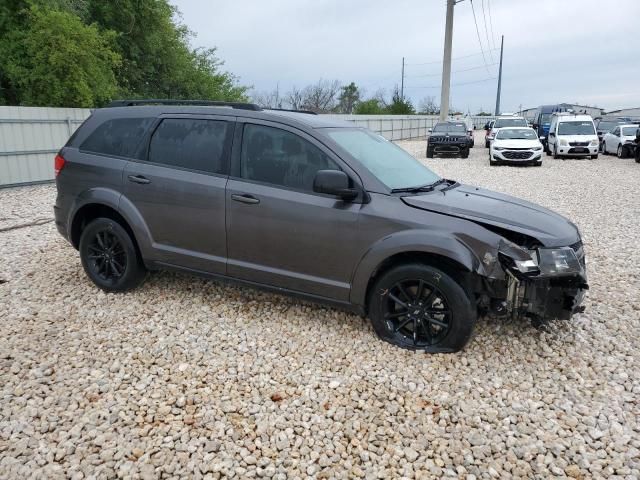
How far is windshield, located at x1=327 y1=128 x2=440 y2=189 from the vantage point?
374 cm

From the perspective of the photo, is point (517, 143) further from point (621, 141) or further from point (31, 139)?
point (31, 139)

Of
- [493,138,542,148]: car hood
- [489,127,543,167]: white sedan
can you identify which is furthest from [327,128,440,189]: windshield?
[493,138,542,148]: car hood

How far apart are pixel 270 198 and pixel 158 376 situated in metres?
1.52

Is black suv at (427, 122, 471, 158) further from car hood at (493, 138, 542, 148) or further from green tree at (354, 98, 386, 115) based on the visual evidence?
green tree at (354, 98, 386, 115)

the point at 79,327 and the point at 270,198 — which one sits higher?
the point at 270,198

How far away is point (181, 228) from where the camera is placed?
13.4 feet

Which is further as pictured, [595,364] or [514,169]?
[514,169]

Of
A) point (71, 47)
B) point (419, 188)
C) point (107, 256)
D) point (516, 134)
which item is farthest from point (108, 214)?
point (516, 134)

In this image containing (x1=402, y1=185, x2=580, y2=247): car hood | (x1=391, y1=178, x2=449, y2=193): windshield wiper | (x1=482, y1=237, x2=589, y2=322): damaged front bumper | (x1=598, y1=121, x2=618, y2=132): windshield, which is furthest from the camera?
(x1=598, y1=121, x2=618, y2=132): windshield

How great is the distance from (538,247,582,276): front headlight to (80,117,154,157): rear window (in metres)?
3.47

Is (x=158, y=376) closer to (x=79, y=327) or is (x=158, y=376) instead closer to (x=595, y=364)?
(x=79, y=327)

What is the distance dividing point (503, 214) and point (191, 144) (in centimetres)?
262

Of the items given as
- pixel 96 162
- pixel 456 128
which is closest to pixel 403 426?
pixel 96 162

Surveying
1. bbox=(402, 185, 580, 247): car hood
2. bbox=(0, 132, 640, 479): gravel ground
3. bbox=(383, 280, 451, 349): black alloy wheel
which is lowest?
bbox=(0, 132, 640, 479): gravel ground
